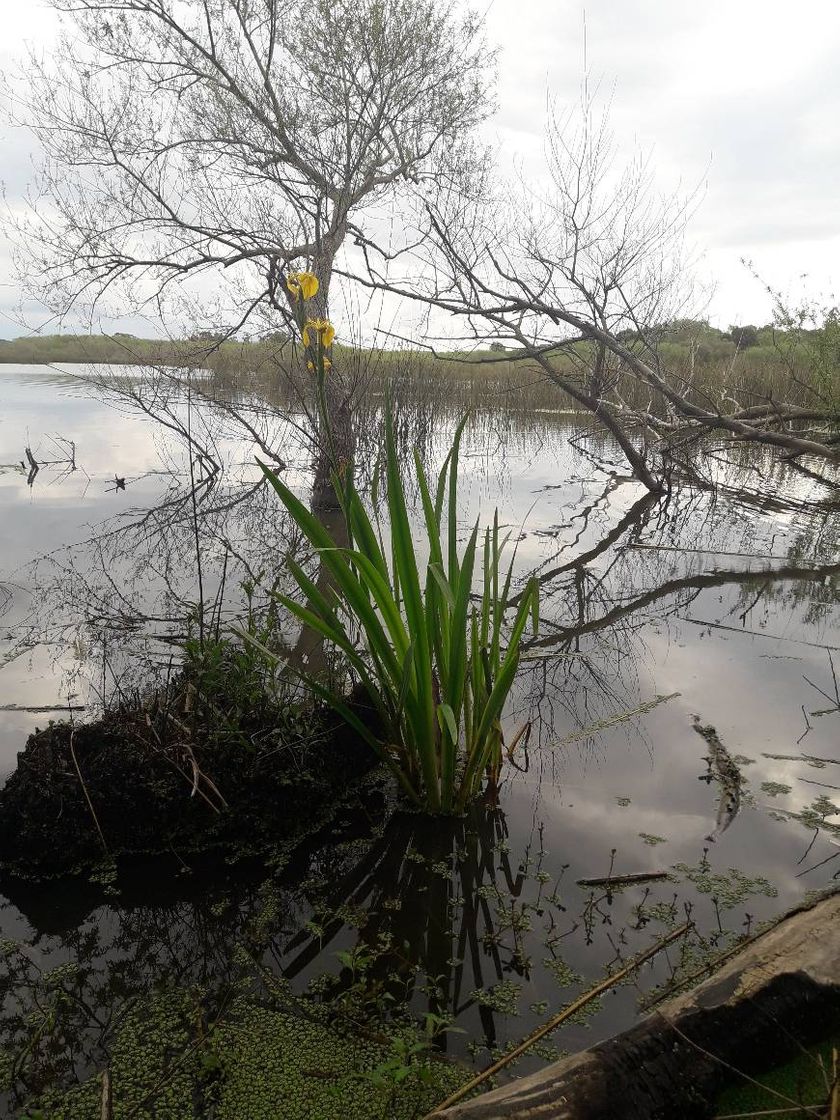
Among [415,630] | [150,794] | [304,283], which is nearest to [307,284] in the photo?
[304,283]

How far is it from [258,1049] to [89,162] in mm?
8665

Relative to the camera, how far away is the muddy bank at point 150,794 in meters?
1.98

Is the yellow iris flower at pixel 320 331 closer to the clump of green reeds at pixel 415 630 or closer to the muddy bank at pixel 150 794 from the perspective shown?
the clump of green reeds at pixel 415 630

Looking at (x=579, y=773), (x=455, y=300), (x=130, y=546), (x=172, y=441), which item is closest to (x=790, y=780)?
(x=579, y=773)

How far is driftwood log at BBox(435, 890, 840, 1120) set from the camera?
3.22ft

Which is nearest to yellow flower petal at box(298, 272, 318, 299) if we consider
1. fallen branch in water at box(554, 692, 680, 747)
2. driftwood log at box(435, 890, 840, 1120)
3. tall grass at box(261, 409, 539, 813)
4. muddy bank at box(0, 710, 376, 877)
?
tall grass at box(261, 409, 539, 813)

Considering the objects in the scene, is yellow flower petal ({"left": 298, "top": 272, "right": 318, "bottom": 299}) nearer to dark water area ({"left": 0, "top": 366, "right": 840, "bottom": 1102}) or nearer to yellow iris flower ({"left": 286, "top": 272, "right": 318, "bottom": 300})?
yellow iris flower ({"left": 286, "top": 272, "right": 318, "bottom": 300})

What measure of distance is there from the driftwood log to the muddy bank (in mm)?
1252

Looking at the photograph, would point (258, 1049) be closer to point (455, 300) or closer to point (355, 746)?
point (355, 746)

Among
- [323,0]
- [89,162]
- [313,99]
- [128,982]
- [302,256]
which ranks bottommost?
[128,982]

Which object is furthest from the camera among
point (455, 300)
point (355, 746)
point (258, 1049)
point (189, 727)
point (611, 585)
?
point (455, 300)

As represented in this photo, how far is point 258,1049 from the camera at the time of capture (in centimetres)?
141

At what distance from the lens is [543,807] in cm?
234

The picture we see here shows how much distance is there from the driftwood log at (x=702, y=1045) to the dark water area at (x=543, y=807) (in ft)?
1.37
